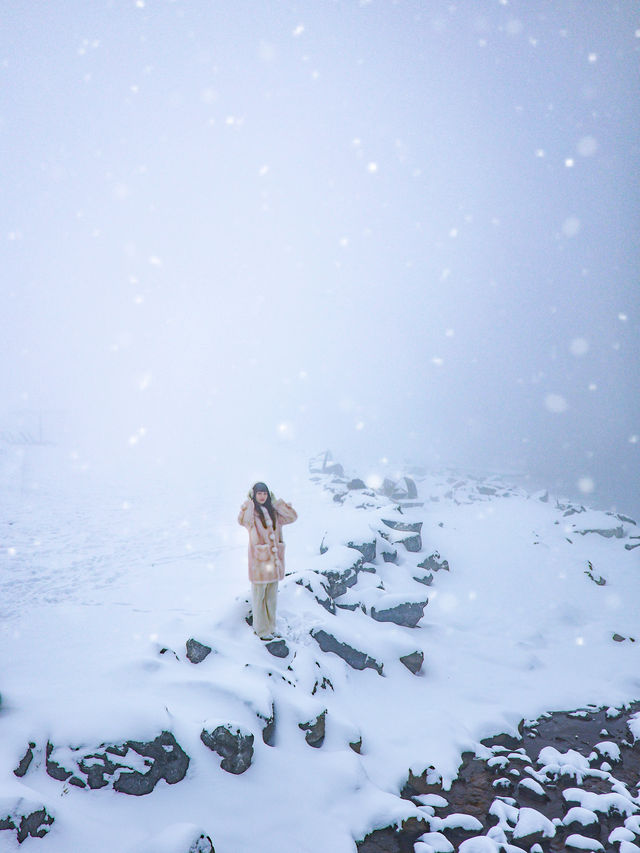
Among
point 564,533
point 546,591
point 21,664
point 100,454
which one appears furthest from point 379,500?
point 100,454

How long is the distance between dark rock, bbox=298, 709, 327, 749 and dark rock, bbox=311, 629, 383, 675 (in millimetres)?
1986

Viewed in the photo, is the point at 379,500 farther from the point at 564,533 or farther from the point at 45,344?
the point at 45,344

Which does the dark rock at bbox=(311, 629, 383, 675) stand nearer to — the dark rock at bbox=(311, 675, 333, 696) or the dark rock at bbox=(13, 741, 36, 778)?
the dark rock at bbox=(311, 675, 333, 696)

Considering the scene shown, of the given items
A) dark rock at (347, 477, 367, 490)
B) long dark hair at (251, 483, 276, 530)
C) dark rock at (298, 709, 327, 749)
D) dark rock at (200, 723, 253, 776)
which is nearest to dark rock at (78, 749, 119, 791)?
dark rock at (200, 723, 253, 776)

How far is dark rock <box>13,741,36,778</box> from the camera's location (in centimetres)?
391

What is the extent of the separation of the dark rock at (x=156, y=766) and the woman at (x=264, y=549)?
253cm

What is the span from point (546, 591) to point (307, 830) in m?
12.5

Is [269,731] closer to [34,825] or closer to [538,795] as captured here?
[34,825]

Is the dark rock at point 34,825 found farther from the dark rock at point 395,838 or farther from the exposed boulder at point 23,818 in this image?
the dark rock at point 395,838

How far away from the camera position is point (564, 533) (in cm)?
2005

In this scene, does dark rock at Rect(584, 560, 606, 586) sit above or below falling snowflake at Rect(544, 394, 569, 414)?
below

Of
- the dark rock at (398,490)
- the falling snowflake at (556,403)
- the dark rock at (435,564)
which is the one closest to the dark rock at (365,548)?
the dark rock at (435,564)

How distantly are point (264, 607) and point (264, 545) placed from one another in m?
1.15

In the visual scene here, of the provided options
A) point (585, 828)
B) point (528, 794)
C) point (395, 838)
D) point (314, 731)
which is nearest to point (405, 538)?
point (528, 794)
